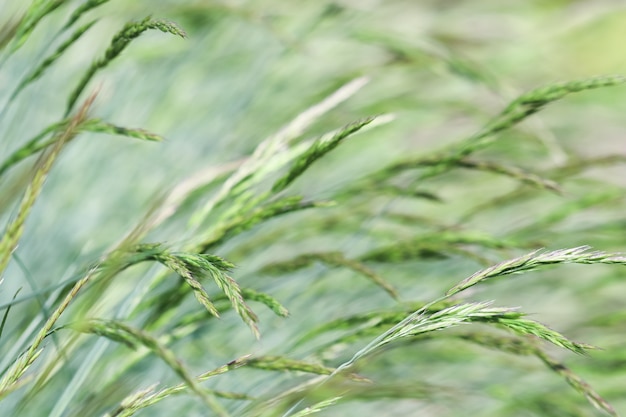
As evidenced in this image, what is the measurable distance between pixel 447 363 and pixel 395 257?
0.40 meters

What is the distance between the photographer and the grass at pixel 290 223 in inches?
34.3

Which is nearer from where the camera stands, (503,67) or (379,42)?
(379,42)

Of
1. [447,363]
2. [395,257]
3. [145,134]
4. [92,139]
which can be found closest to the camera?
[145,134]

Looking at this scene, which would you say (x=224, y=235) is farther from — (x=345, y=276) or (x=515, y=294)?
(x=515, y=294)

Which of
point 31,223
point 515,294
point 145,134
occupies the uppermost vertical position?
point 145,134

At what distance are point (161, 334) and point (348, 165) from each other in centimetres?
77

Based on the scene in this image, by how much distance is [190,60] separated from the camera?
1.60 metres

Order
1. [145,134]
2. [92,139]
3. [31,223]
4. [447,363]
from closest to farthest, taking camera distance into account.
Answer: [145,134] → [31,223] → [447,363] → [92,139]

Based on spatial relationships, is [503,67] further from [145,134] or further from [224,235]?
[145,134]

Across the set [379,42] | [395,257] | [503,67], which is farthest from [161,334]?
[503,67]

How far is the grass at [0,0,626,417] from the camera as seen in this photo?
34.3 inches

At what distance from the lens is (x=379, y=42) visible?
1.46 m

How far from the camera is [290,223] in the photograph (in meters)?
1.52

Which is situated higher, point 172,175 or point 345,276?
point 172,175
